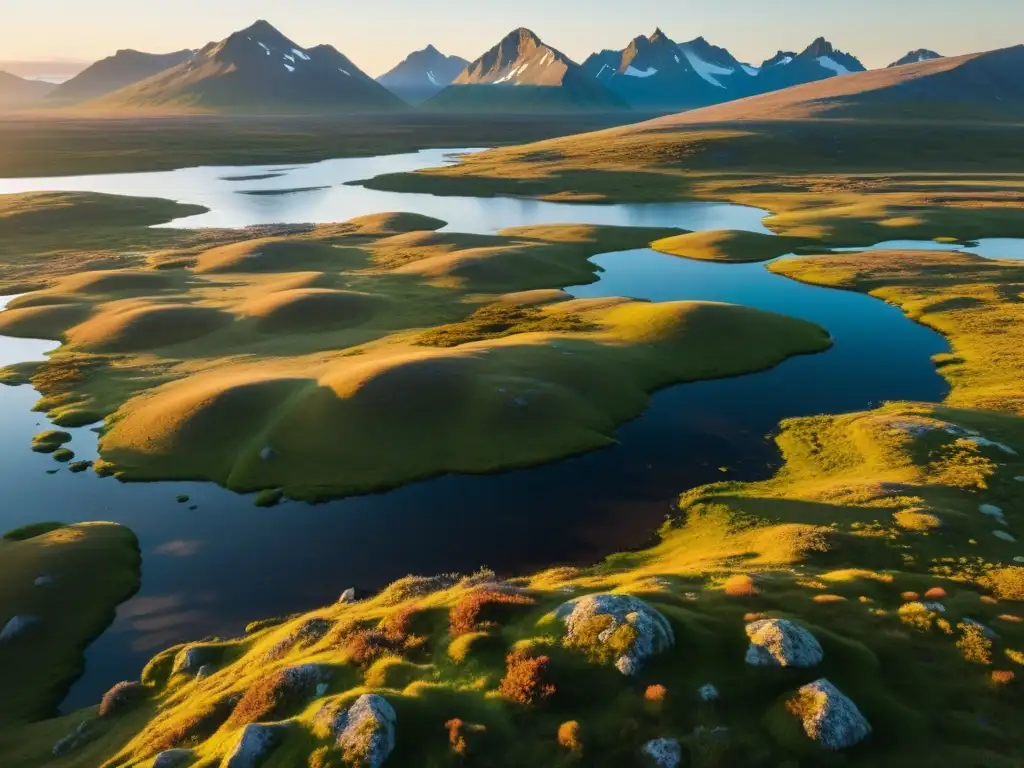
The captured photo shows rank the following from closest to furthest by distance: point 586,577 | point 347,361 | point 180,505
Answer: point 586,577, point 180,505, point 347,361

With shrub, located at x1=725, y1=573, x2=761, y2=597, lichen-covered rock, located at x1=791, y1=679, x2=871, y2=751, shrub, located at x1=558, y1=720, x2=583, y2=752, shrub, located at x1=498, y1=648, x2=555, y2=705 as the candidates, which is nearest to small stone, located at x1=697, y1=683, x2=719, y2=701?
lichen-covered rock, located at x1=791, y1=679, x2=871, y2=751

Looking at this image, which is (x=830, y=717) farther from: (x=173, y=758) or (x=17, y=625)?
(x=17, y=625)

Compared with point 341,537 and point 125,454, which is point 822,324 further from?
point 125,454

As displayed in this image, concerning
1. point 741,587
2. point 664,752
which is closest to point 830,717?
point 664,752

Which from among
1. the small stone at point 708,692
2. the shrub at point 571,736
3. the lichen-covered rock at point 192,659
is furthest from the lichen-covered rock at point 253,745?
the small stone at point 708,692

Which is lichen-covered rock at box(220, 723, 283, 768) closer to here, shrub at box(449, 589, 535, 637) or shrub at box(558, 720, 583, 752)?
shrub at box(449, 589, 535, 637)

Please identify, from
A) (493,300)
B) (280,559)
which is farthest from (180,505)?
(493,300)
